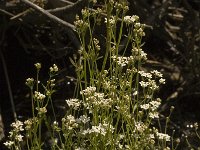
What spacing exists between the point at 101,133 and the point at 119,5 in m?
0.51

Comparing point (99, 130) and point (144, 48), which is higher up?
point (99, 130)

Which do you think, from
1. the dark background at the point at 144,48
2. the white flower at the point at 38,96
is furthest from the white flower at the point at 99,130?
the dark background at the point at 144,48

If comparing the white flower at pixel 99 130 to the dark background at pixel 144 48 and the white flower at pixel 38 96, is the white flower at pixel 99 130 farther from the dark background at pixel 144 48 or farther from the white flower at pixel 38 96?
the dark background at pixel 144 48

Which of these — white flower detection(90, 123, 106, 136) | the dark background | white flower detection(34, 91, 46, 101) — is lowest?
the dark background

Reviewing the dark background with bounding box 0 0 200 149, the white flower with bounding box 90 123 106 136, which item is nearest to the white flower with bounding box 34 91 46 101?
the white flower with bounding box 90 123 106 136

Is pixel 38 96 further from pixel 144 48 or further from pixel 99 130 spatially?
pixel 144 48

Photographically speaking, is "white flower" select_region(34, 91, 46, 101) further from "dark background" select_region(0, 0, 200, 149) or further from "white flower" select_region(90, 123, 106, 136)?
"dark background" select_region(0, 0, 200, 149)

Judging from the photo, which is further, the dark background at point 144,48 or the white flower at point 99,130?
the dark background at point 144,48

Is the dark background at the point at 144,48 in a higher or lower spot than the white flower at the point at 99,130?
lower

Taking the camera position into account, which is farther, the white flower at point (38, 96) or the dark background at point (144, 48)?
the dark background at point (144, 48)

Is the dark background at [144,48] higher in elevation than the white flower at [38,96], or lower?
lower

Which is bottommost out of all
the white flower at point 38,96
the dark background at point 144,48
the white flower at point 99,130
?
the dark background at point 144,48

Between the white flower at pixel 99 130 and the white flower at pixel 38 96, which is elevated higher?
the white flower at pixel 38 96

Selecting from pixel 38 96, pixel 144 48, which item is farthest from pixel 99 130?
pixel 144 48
